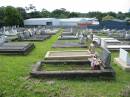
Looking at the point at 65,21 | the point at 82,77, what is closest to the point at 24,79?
the point at 82,77

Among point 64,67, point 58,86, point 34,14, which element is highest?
point 58,86

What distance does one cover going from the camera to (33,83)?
29.0 ft

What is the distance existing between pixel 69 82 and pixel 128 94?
224cm

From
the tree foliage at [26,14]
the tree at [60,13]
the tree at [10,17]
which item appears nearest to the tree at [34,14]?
the tree foliage at [26,14]

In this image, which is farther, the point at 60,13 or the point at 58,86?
the point at 60,13

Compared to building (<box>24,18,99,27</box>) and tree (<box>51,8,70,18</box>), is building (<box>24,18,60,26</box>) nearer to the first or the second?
building (<box>24,18,99,27</box>)

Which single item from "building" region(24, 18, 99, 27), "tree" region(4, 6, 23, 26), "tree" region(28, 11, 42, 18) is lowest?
"building" region(24, 18, 99, 27)

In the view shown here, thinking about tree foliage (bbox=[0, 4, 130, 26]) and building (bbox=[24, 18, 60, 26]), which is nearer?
tree foliage (bbox=[0, 4, 130, 26])

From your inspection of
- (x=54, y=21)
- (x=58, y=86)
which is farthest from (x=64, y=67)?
(x=54, y=21)

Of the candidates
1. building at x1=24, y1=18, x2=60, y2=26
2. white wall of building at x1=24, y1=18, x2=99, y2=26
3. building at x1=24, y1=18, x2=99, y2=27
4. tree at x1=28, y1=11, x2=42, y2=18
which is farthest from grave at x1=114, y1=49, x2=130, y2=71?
tree at x1=28, y1=11, x2=42, y2=18

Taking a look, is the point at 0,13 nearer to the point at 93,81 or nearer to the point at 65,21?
the point at 65,21

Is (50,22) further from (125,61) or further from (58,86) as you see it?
(58,86)

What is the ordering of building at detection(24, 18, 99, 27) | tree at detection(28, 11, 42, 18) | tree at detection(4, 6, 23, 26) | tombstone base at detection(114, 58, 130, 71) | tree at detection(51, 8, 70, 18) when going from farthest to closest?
tree at detection(51, 8, 70, 18) < tree at detection(28, 11, 42, 18) < building at detection(24, 18, 99, 27) < tree at detection(4, 6, 23, 26) < tombstone base at detection(114, 58, 130, 71)

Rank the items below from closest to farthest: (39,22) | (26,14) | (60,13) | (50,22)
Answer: (39,22) < (50,22) < (26,14) < (60,13)
